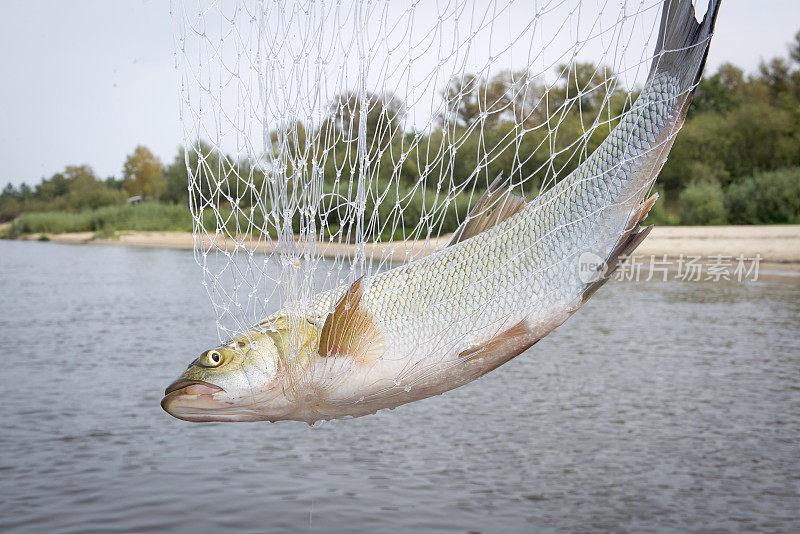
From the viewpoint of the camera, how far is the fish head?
170cm

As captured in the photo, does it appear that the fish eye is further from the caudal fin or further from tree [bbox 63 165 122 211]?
tree [bbox 63 165 122 211]

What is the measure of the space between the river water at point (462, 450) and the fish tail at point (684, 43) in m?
4.88

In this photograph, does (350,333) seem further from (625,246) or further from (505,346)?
(625,246)

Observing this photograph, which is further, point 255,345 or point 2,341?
point 2,341

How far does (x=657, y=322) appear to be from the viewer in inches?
561

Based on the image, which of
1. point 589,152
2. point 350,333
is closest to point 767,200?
point 589,152

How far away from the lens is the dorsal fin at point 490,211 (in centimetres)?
196

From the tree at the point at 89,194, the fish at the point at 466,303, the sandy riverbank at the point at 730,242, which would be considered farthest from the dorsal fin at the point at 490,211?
the tree at the point at 89,194

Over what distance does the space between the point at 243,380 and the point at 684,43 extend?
50.1 inches

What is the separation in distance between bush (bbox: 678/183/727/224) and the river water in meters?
11.6

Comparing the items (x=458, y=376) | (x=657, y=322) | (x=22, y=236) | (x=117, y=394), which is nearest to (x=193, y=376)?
(x=458, y=376)

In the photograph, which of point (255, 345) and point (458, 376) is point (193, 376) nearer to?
point (255, 345)

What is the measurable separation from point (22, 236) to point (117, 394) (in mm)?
51988

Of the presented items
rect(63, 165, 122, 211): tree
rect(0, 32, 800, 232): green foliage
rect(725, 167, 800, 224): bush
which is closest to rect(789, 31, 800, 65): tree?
rect(0, 32, 800, 232): green foliage
